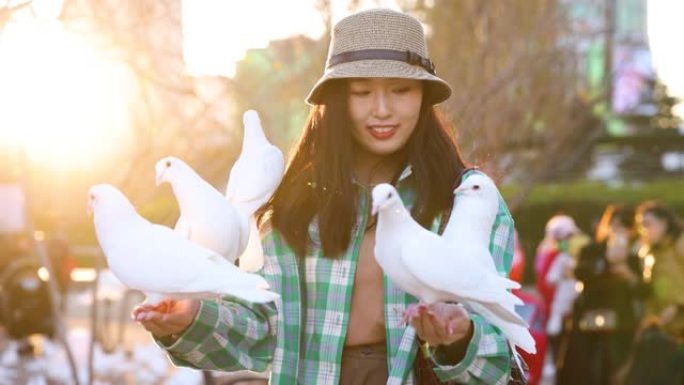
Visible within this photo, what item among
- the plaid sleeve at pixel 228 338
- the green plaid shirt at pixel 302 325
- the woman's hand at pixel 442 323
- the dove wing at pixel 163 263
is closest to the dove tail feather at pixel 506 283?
the woman's hand at pixel 442 323

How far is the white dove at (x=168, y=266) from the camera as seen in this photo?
2.80m

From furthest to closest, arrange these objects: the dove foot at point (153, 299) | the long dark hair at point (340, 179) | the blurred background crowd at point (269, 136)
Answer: the blurred background crowd at point (269, 136) → the long dark hair at point (340, 179) → the dove foot at point (153, 299)

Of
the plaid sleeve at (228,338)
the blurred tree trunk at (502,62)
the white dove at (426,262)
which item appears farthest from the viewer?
the blurred tree trunk at (502,62)

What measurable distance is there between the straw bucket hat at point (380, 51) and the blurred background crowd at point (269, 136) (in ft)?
2.54

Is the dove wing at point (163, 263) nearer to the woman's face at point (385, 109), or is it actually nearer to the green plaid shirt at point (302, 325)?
the green plaid shirt at point (302, 325)

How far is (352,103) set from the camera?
3225mm

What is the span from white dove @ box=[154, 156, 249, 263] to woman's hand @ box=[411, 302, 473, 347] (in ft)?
1.53

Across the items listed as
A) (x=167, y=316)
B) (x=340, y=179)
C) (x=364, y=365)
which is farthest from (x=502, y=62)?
(x=167, y=316)

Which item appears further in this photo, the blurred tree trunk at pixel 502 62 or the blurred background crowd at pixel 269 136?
the blurred tree trunk at pixel 502 62

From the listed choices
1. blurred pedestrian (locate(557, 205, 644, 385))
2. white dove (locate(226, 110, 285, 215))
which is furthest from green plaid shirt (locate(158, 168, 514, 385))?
blurred pedestrian (locate(557, 205, 644, 385))

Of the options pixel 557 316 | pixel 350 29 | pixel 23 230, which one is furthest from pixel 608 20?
pixel 350 29

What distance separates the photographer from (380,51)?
3191 mm

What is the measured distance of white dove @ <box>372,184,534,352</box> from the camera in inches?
108

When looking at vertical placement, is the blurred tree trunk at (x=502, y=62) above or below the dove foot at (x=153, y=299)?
above
